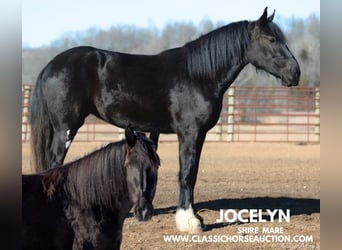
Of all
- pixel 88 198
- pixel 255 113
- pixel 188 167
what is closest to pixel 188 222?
pixel 188 167

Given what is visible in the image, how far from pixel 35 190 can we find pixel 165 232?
5.73 feet

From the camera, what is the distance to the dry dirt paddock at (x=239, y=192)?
4564mm

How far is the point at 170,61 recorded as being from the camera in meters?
5.23

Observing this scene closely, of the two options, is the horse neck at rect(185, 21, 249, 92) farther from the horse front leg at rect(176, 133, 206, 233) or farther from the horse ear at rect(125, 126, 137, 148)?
the horse ear at rect(125, 126, 137, 148)

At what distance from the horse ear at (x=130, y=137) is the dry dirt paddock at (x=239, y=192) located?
1487 mm

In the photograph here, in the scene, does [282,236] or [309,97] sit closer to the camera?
[282,236]

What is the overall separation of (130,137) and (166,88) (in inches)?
79.8

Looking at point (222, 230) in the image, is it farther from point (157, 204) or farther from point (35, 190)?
point (35, 190)

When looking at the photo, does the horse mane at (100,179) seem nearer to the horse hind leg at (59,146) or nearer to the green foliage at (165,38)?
the horse hind leg at (59,146)

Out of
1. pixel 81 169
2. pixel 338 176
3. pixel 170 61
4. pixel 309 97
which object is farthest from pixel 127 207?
pixel 309 97

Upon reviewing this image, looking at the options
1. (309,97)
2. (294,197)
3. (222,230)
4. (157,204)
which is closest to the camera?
(222,230)

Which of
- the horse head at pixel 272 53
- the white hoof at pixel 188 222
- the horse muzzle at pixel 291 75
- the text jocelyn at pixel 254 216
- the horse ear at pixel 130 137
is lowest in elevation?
the white hoof at pixel 188 222

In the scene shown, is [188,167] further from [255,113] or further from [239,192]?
[255,113]

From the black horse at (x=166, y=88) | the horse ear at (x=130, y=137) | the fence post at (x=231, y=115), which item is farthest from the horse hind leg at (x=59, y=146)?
the fence post at (x=231, y=115)
